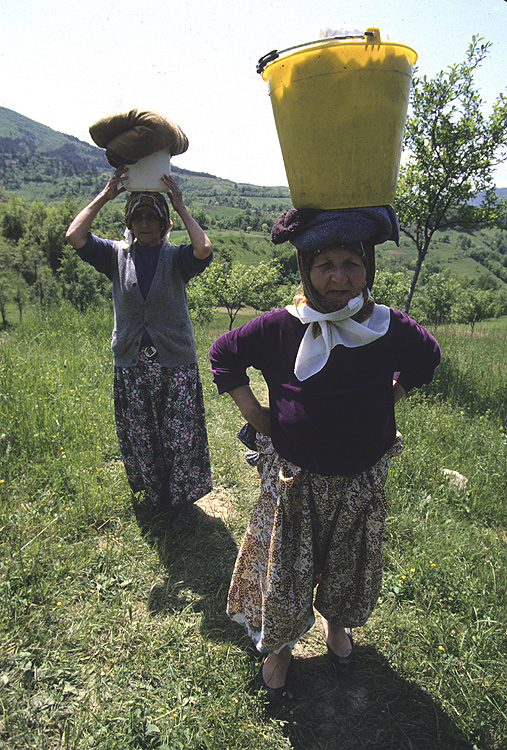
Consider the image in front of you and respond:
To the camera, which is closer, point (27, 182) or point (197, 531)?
point (197, 531)

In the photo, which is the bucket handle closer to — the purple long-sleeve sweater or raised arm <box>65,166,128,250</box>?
the purple long-sleeve sweater

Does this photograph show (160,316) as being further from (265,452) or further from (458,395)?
(458,395)

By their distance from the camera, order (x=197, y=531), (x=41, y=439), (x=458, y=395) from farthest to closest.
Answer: (x=458, y=395) < (x=41, y=439) < (x=197, y=531)

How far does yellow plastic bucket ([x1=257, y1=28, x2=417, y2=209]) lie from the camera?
113cm

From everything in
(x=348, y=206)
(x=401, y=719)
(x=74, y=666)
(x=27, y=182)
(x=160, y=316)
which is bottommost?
(x=401, y=719)

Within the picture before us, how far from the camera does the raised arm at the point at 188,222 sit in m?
2.35

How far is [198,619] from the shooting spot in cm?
219

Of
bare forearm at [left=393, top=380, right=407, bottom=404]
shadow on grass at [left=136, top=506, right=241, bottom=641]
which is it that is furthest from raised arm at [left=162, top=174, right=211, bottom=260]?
shadow on grass at [left=136, top=506, right=241, bottom=641]

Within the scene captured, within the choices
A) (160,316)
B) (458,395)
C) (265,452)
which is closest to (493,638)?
(265,452)

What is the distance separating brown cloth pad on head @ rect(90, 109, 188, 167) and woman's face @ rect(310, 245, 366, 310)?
51.0 inches

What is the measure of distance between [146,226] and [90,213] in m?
0.30

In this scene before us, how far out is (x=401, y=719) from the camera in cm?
179

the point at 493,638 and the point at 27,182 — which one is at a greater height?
the point at 27,182

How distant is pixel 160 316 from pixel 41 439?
5.13 feet
